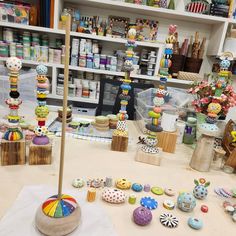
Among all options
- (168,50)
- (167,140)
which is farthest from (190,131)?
(168,50)

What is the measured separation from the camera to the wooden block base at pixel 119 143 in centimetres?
102

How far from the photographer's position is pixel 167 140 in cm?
108

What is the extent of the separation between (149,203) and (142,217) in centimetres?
9

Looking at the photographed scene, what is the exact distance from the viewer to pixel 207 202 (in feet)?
2.49

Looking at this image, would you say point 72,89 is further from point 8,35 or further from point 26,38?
point 8,35

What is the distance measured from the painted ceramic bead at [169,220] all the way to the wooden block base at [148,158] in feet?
1.02

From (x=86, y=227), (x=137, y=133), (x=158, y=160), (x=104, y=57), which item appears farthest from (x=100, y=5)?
(x=86, y=227)

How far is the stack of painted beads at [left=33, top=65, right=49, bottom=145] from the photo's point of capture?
786 mm

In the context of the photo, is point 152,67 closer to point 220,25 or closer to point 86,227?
point 220,25

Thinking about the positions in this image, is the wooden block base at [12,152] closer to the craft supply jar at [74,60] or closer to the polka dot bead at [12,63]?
the polka dot bead at [12,63]

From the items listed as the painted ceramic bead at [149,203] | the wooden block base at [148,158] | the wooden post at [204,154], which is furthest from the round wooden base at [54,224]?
the wooden post at [204,154]

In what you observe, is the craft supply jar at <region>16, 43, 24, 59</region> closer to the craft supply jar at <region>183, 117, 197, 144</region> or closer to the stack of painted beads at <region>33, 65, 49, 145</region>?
the stack of painted beads at <region>33, 65, 49, 145</region>

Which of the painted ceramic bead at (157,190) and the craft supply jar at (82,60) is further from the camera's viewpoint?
the craft supply jar at (82,60)

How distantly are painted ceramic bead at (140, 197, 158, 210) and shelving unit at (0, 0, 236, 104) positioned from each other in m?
1.74
